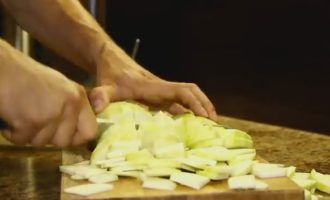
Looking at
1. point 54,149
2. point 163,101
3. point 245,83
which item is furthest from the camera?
point 245,83

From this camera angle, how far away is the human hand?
1285 mm

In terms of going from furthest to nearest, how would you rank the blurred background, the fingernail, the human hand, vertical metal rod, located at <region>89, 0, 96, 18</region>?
1. the blurred background
2. vertical metal rod, located at <region>89, 0, 96, 18</region>
3. the human hand
4. the fingernail

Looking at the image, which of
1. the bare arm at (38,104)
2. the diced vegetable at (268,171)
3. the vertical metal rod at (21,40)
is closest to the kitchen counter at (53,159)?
the bare arm at (38,104)

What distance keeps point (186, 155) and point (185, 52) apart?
2.38 meters

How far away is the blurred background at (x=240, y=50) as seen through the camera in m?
2.67

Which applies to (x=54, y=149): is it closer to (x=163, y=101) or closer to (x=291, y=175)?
(x=163, y=101)

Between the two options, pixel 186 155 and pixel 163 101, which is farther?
pixel 163 101

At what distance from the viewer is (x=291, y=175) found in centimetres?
89

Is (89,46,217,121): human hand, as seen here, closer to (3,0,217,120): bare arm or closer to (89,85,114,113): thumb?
(3,0,217,120): bare arm

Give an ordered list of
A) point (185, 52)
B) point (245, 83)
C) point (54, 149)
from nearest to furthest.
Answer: point (54, 149)
point (245, 83)
point (185, 52)

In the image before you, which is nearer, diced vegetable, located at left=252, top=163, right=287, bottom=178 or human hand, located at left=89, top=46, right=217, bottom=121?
diced vegetable, located at left=252, top=163, right=287, bottom=178

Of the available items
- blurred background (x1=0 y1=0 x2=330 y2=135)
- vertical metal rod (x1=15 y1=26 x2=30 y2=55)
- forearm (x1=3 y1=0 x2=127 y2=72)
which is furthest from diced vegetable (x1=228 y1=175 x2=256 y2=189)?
blurred background (x1=0 y1=0 x2=330 y2=135)

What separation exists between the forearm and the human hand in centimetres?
6

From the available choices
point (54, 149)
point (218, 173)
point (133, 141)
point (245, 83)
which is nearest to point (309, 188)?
point (218, 173)
